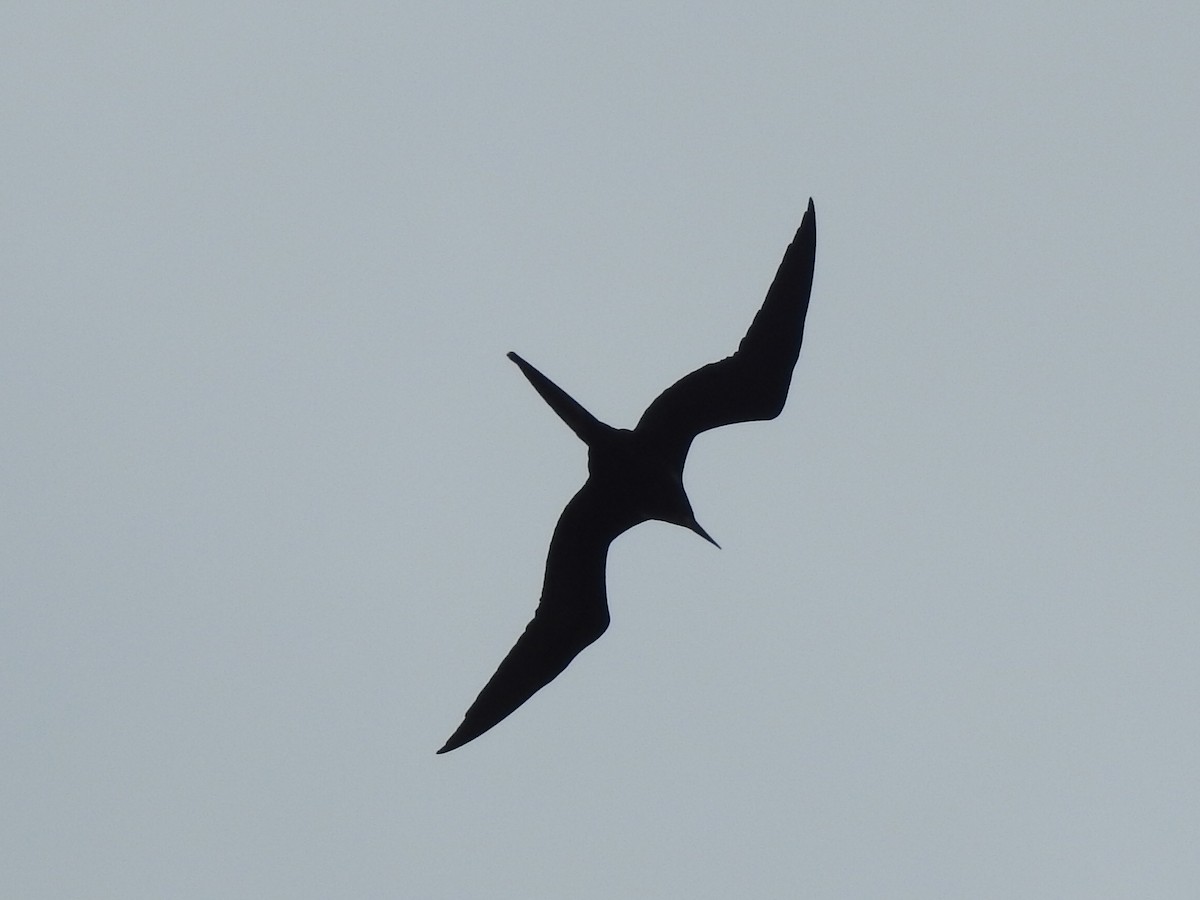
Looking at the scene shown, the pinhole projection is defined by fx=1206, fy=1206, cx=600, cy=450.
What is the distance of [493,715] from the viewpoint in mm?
12453

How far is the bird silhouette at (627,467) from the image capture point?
11.6 metres

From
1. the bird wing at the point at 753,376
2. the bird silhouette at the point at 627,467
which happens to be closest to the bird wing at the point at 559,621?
the bird silhouette at the point at 627,467

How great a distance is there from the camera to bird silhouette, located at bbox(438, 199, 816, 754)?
11.6m

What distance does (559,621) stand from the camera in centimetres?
1262

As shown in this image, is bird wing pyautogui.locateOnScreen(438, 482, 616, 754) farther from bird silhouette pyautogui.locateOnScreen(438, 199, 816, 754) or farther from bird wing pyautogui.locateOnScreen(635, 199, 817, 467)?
bird wing pyautogui.locateOnScreen(635, 199, 817, 467)

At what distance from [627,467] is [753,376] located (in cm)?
153

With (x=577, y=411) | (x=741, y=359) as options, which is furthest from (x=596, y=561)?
(x=741, y=359)

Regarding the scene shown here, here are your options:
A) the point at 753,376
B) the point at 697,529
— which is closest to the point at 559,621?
the point at 697,529

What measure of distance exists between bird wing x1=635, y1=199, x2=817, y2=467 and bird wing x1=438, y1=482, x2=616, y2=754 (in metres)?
1.08

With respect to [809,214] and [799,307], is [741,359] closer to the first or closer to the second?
[799,307]

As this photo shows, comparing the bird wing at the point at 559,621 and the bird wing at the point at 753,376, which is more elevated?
the bird wing at the point at 753,376

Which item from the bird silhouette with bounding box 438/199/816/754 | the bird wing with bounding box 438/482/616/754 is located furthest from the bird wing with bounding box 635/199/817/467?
the bird wing with bounding box 438/482/616/754

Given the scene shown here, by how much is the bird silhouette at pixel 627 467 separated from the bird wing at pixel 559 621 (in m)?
0.01

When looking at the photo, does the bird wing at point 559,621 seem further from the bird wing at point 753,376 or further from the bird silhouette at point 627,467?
the bird wing at point 753,376
